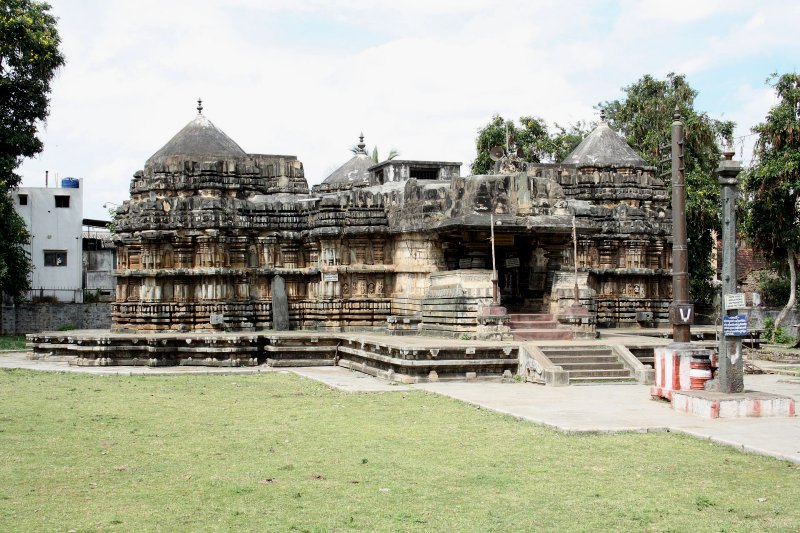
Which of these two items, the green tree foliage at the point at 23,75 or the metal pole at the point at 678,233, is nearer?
the metal pole at the point at 678,233

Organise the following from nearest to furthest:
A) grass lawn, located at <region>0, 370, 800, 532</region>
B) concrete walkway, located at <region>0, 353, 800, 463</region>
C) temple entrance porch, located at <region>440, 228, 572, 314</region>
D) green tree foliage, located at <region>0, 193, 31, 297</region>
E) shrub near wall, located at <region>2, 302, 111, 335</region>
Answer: grass lawn, located at <region>0, 370, 800, 532</region>
concrete walkway, located at <region>0, 353, 800, 463</region>
temple entrance porch, located at <region>440, 228, 572, 314</region>
green tree foliage, located at <region>0, 193, 31, 297</region>
shrub near wall, located at <region>2, 302, 111, 335</region>

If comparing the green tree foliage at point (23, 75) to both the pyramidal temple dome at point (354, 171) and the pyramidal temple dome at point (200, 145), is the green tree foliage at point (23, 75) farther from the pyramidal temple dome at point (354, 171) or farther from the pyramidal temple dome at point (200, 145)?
the pyramidal temple dome at point (354, 171)

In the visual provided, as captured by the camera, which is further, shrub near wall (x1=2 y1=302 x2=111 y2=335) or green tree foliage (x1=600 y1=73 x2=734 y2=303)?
shrub near wall (x1=2 y1=302 x2=111 y2=335)

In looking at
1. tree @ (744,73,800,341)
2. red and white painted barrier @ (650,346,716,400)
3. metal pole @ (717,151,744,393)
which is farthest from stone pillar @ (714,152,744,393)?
tree @ (744,73,800,341)

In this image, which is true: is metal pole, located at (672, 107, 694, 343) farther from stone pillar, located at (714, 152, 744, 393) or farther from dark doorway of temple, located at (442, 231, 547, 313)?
dark doorway of temple, located at (442, 231, 547, 313)

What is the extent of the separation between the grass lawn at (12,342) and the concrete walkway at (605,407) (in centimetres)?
1021

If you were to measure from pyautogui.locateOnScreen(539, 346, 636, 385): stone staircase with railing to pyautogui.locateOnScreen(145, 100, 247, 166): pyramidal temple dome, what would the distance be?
43.3 ft

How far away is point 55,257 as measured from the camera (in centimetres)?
4434

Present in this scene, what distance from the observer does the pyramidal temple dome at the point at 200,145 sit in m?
28.3

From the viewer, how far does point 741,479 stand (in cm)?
925

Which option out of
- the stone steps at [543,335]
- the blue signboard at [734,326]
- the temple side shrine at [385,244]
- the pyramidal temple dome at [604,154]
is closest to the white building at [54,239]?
the temple side shrine at [385,244]

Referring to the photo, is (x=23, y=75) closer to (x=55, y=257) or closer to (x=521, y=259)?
(x=55, y=257)

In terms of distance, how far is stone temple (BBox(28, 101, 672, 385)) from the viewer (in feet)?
71.1

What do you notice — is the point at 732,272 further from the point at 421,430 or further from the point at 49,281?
the point at 49,281
